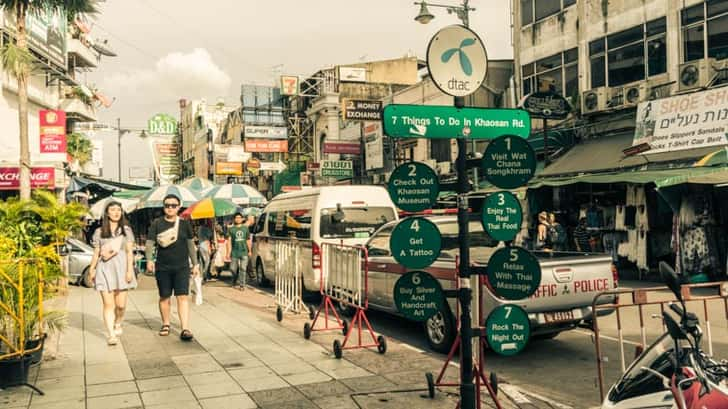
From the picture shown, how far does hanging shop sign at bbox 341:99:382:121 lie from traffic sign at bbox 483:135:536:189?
939 inches

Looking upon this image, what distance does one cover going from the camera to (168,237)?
319 inches

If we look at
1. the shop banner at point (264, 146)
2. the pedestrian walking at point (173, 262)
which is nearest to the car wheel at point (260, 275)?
the pedestrian walking at point (173, 262)

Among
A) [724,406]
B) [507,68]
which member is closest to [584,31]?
[507,68]

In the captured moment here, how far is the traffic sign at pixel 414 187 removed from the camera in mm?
4785

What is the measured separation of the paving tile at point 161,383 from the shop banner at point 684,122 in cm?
1313

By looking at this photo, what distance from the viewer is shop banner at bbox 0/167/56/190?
20142 mm

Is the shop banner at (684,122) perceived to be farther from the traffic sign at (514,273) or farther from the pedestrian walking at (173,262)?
the pedestrian walking at (173,262)

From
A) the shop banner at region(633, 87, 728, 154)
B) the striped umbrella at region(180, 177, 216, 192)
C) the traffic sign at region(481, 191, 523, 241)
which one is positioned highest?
the shop banner at region(633, 87, 728, 154)

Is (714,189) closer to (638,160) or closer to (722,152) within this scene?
(722,152)

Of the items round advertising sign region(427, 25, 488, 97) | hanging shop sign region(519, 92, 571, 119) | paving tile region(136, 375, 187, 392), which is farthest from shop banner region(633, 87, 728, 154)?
paving tile region(136, 375, 187, 392)

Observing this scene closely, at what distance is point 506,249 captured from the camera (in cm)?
461

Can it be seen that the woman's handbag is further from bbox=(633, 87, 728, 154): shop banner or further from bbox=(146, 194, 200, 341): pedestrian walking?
bbox=(633, 87, 728, 154): shop banner

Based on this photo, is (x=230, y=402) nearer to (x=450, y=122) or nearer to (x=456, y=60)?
(x=450, y=122)

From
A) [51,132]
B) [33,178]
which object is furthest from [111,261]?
[33,178]
